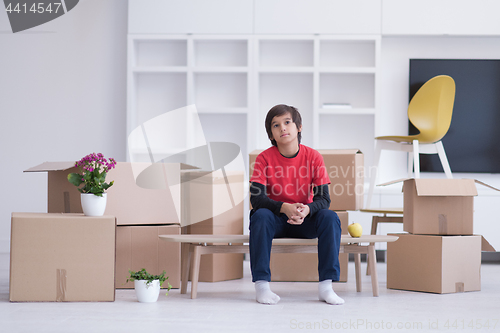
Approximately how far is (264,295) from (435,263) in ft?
2.73

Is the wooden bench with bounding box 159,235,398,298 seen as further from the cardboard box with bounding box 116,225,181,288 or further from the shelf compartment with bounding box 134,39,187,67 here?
the shelf compartment with bounding box 134,39,187,67

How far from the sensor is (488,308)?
1.92 metres

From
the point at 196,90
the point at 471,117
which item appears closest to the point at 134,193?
the point at 196,90

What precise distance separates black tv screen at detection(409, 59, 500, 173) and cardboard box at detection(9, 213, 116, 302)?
102 inches

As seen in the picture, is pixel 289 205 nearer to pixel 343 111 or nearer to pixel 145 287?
pixel 145 287

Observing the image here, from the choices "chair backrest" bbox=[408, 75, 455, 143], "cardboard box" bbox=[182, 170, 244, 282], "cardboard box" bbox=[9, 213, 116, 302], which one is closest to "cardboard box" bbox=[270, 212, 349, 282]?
"cardboard box" bbox=[182, 170, 244, 282]

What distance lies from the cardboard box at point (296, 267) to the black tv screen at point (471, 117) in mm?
1562

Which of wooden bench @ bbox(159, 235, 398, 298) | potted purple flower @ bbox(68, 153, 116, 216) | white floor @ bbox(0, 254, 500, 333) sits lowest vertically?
white floor @ bbox(0, 254, 500, 333)

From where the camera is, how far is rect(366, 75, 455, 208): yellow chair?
10.3ft

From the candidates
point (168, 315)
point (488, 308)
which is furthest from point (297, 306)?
point (488, 308)

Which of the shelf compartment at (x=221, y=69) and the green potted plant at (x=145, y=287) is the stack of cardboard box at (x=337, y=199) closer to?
the green potted plant at (x=145, y=287)

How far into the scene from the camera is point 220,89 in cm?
383

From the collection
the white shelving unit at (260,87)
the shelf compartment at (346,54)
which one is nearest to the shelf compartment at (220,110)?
the white shelving unit at (260,87)

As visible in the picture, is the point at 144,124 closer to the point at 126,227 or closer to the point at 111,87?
the point at 111,87
